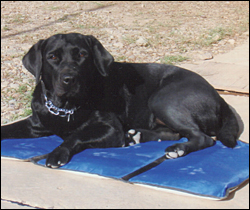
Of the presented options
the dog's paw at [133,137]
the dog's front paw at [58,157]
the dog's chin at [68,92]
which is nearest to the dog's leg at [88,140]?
the dog's front paw at [58,157]

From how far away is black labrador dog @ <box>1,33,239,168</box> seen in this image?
12.0 ft

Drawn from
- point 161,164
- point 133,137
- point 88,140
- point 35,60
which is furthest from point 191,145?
point 35,60

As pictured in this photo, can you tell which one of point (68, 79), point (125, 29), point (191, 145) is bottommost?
point (125, 29)

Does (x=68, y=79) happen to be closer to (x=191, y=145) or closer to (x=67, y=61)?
(x=67, y=61)

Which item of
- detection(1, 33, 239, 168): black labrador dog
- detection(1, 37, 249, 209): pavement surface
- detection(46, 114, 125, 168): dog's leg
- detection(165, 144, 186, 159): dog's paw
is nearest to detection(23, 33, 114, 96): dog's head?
detection(1, 33, 239, 168): black labrador dog

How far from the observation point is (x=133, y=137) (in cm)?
398

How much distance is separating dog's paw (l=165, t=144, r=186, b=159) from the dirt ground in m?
2.00

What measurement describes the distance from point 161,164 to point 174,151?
22cm

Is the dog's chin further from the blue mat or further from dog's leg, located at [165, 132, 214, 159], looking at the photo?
dog's leg, located at [165, 132, 214, 159]

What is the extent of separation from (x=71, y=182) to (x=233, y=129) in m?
1.66

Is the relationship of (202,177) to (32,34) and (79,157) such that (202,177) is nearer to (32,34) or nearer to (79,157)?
(79,157)

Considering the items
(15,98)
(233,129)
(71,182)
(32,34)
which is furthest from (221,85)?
(32,34)

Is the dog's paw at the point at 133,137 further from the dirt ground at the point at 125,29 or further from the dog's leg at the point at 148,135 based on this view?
the dirt ground at the point at 125,29

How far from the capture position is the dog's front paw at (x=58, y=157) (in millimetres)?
3328
